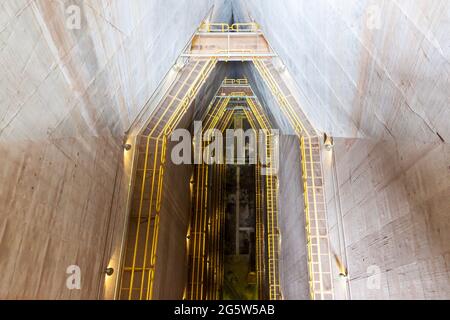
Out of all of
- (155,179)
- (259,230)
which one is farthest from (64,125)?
(259,230)

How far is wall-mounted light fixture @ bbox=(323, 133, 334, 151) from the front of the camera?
9508mm

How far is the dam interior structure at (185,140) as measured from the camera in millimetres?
4051

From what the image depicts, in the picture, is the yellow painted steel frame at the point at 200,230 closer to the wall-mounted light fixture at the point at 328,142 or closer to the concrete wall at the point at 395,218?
the wall-mounted light fixture at the point at 328,142

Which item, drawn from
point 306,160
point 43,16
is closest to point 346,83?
point 306,160

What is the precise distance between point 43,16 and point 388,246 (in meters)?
6.62

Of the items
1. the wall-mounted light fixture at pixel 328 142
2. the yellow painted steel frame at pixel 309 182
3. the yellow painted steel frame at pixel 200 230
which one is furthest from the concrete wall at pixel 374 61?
the yellow painted steel frame at pixel 200 230

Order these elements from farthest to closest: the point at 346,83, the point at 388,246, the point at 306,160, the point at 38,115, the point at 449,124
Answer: the point at 306,160 → the point at 346,83 → the point at 388,246 → the point at 38,115 → the point at 449,124

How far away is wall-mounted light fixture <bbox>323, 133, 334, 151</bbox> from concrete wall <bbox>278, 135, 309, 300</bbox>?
4.98 ft

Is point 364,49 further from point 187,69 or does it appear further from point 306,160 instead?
point 187,69

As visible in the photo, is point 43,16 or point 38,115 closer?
point 43,16

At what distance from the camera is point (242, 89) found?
17.4 metres

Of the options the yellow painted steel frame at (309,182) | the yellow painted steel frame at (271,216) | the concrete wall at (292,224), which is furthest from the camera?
the yellow painted steel frame at (271,216)

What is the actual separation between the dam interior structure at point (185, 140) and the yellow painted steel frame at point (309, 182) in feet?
0.15

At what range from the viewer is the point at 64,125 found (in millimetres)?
5289
